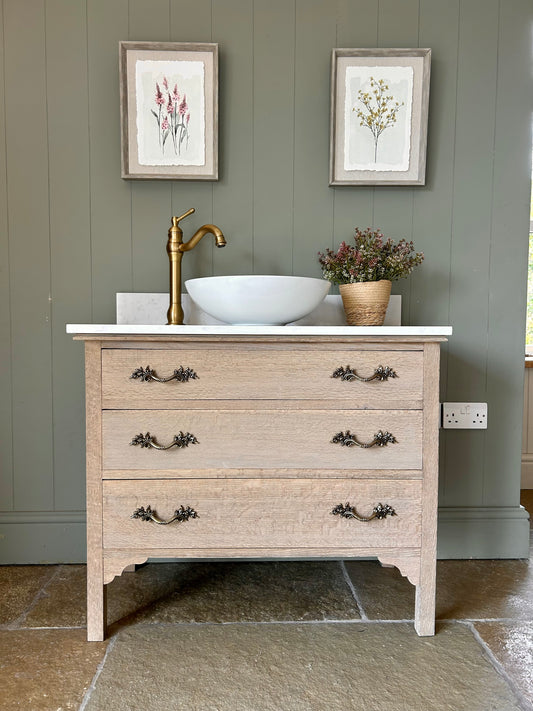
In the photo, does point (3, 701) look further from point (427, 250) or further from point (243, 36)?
point (243, 36)

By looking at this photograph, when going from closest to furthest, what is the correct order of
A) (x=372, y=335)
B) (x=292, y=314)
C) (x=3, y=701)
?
(x=3, y=701)
(x=372, y=335)
(x=292, y=314)

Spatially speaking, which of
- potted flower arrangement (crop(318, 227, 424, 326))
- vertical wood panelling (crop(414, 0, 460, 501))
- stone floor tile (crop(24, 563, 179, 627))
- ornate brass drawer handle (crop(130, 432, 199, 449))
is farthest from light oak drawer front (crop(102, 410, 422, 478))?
vertical wood panelling (crop(414, 0, 460, 501))

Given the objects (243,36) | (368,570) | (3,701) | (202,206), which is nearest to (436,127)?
(243,36)

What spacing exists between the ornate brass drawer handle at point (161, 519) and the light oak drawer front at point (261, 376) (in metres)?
0.27

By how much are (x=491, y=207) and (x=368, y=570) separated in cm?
133

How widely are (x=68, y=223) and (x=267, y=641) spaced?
56.4 inches

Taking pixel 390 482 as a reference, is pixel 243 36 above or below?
above

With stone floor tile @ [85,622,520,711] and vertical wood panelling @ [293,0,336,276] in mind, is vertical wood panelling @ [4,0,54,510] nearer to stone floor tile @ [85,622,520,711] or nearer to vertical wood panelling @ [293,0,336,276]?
stone floor tile @ [85,622,520,711]

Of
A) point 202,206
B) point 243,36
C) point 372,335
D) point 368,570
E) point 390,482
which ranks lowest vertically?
point 368,570

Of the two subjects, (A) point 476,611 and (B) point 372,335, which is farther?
(A) point 476,611

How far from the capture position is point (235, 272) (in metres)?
1.72

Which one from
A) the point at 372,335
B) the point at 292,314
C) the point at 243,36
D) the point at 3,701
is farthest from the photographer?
the point at 243,36

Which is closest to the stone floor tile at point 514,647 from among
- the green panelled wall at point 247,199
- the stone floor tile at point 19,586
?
the green panelled wall at point 247,199

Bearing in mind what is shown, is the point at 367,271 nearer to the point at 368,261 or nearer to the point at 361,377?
the point at 368,261
